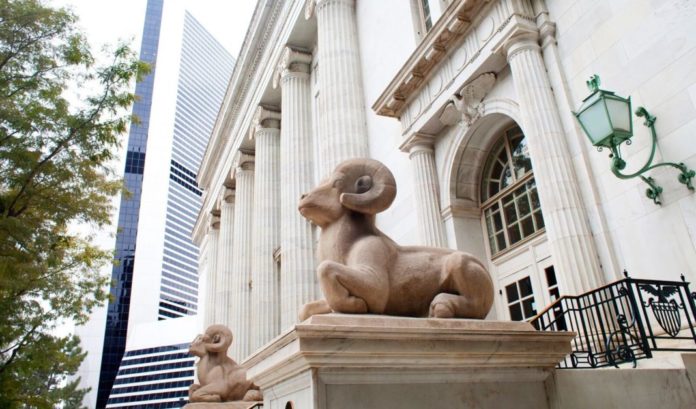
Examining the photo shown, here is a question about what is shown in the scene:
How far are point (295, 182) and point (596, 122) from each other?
13.9m

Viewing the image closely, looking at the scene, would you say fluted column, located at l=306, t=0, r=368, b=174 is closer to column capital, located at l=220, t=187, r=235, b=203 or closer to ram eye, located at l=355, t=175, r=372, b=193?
ram eye, located at l=355, t=175, r=372, b=193

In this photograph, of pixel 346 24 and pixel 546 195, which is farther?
pixel 346 24

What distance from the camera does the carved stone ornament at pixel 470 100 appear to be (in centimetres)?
1067

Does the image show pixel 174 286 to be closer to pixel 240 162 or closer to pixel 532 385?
pixel 240 162

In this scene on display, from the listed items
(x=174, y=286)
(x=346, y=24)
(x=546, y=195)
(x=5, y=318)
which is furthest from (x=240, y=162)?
(x=174, y=286)

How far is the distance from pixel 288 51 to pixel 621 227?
55.8 ft

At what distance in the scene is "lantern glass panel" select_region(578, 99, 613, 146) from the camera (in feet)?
22.6

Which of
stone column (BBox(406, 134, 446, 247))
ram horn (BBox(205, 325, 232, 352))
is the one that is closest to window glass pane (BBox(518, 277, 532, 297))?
stone column (BBox(406, 134, 446, 247))

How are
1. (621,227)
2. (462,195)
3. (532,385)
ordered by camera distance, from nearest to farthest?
(532,385) < (621,227) < (462,195)

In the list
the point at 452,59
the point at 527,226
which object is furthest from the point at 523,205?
the point at 452,59

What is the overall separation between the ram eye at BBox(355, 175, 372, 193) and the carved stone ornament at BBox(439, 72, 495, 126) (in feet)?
22.9

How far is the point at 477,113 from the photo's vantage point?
11016 mm

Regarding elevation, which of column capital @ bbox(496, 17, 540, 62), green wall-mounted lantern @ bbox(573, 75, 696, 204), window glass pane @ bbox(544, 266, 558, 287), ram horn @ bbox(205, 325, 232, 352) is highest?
column capital @ bbox(496, 17, 540, 62)

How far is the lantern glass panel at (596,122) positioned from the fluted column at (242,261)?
1825 cm
